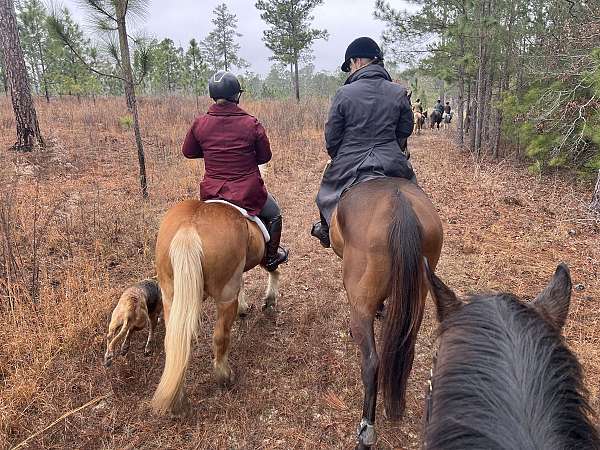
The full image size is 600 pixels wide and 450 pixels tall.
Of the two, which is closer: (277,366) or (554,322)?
(554,322)

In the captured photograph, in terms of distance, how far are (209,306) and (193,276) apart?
5.58 feet

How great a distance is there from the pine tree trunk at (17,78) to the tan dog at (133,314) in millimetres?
Result: 6827

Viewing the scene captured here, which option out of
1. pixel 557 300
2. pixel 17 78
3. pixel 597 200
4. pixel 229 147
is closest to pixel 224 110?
pixel 229 147

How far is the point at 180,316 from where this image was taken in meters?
2.58

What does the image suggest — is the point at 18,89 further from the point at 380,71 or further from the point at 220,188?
the point at 380,71

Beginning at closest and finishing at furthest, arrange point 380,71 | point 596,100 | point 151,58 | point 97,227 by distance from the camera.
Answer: point 380,71 → point 97,227 → point 151,58 → point 596,100

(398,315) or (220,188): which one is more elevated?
(220,188)

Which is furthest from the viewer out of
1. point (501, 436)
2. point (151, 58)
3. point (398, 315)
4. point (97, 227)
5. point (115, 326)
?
point (151, 58)

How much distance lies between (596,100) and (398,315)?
25.1 ft

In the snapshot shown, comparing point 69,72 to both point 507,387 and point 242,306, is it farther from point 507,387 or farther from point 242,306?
point 507,387

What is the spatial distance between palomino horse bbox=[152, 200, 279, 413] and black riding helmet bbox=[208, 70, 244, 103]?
97 cm

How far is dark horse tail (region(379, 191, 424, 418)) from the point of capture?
235 centimetres

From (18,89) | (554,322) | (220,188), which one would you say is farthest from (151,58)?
(554,322)

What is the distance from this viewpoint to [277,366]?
11.1ft
